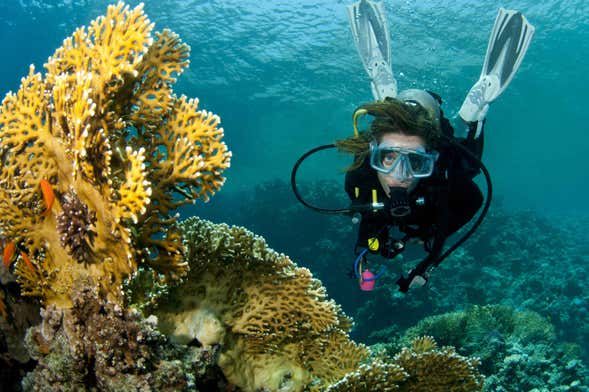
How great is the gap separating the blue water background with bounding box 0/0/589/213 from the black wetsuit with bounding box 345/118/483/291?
1837 centimetres

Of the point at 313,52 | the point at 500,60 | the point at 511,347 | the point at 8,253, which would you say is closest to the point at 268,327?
the point at 8,253

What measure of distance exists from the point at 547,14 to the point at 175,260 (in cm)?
2747

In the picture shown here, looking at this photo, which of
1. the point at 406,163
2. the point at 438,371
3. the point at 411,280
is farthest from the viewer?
the point at 406,163

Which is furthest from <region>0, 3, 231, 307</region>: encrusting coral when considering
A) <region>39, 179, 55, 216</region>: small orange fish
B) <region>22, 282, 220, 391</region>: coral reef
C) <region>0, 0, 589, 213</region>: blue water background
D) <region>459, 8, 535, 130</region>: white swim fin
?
<region>0, 0, 589, 213</region>: blue water background

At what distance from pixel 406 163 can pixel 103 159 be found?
328 centimetres

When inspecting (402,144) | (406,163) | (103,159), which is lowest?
(103,159)

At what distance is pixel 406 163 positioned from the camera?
4.45m

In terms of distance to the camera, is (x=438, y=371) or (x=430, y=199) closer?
(x=438, y=371)

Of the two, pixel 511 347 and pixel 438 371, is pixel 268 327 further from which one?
pixel 511 347

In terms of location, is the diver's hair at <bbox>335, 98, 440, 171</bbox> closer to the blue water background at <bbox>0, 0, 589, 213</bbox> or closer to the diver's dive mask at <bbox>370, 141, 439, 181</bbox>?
the diver's dive mask at <bbox>370, 141, 439, 181</bbox>

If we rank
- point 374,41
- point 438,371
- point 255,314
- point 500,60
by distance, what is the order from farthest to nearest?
point 374,41 < point 500,60 < point 438,371 < point 255,314

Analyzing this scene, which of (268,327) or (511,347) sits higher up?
(511,347)

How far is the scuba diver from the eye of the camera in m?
4.39

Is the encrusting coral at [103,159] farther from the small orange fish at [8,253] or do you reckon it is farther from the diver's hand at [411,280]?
the diver's hand at [411,280]
